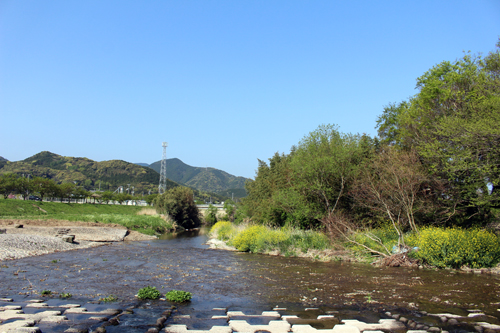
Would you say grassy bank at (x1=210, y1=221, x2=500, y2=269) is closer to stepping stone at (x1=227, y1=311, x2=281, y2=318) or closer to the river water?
the river water

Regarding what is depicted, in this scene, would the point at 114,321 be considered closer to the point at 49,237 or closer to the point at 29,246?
the point at 29,246

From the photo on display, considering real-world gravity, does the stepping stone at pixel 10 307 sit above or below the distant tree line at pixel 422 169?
below

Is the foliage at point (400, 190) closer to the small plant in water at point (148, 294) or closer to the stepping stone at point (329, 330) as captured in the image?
the stepping stone at point (329, 330)

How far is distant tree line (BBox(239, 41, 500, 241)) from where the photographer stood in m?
21.0

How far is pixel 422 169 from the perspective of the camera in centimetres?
2594

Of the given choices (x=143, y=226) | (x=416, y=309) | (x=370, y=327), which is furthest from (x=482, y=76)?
(x=143, y=226)

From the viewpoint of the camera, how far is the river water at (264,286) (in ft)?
37.9

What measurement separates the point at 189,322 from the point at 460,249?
17.5m

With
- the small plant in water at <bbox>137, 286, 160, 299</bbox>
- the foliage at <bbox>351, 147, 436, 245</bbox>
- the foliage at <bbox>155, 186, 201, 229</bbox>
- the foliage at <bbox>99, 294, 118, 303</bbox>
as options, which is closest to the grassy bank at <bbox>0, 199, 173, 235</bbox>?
the foliage at <bbox>155, 186, 201, 229</bbox>

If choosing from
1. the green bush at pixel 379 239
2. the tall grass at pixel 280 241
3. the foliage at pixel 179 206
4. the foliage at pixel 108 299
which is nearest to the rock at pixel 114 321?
the foliage at pixel 108 299

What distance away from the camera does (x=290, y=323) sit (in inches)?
380

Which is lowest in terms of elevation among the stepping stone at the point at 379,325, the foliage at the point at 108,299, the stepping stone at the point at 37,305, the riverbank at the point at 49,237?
the riverbank at the point at 49,237

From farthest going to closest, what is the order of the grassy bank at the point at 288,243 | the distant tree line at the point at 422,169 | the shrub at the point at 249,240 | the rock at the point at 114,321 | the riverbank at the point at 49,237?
the shrub at the point at 249,240 → the grassy bank at the point at 288,243 → the riverbank at the point at 49,237 → the distant tree line at the point at 422,169 → the rock at the point at 114,321

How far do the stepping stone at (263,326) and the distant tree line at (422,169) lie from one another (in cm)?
1629
